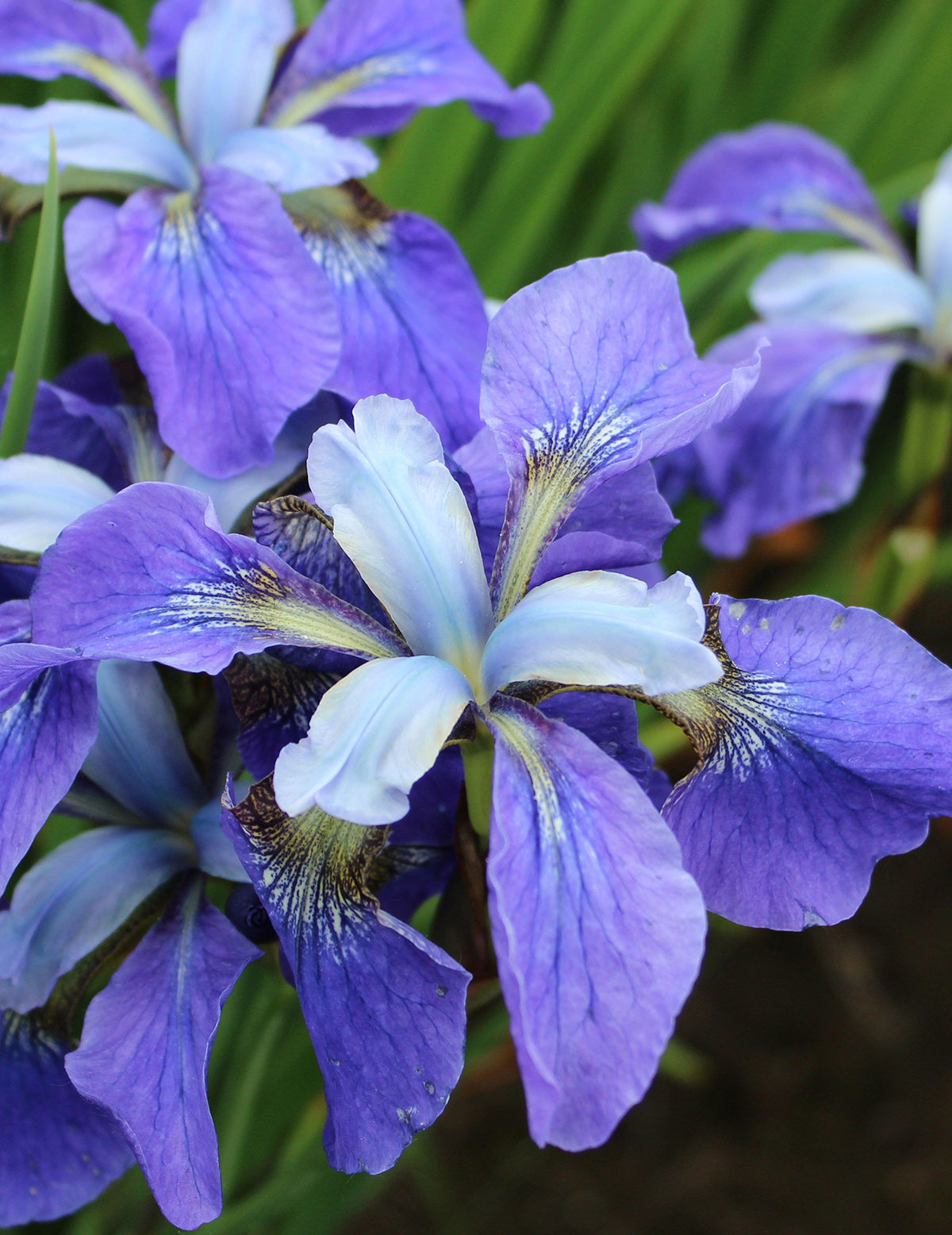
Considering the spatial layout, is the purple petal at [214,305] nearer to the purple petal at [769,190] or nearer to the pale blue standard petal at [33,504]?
the pale blue standard petal at [33,504]

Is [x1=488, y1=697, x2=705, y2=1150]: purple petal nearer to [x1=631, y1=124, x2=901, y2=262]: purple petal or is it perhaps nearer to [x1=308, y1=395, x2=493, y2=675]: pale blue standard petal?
[x1=308, y1=395, x2=493, y2=675]: pale blue standard petal

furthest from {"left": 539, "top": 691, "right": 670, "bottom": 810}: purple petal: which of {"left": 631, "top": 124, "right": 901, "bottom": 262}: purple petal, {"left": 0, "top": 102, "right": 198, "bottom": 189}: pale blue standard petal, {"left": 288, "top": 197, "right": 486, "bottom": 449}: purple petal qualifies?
{"left": 631, "top": 124, "right": 901, "bottom": 262}: purple petal

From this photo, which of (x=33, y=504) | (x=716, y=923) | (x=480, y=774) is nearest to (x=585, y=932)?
(x=480, y=774)

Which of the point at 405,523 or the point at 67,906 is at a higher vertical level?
the point at 405,523

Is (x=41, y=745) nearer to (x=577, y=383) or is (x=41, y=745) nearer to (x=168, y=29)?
(x=577, y=383)

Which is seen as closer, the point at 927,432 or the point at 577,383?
the point at 577,383

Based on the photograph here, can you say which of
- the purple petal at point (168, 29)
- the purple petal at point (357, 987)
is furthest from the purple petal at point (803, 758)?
the purple petal at point (168, 29)

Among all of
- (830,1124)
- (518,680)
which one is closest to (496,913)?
(518,680)
